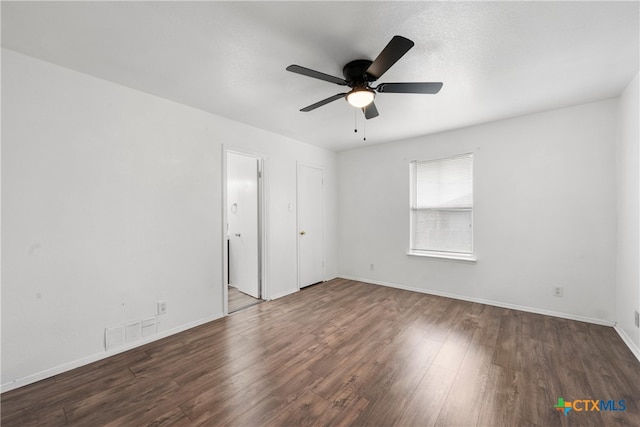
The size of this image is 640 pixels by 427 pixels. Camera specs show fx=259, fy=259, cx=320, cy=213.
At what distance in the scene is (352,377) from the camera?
2.11m

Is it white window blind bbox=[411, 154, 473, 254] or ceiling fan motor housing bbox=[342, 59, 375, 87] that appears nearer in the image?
ceiling fan motor housing bbox=[342, 59, 375, 87]

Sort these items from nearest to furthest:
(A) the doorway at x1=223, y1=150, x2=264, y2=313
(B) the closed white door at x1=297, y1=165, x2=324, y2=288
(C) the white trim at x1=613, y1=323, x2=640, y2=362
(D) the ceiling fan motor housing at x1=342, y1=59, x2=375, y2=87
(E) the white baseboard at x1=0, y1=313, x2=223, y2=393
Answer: (E) the white baseboard at x1=0, y1=313, x2=223, y2=393, (D) the ceiling fan motor housing at x1=342, y1=59, x2=375, y2=87, (C) the white trim at x1=613, y1=323, x2=640, y2=362, (A) the doorway at x1=223, y1=150, x2=264, y2=313, (B) the closed white door at x1=297, y1=165, x2=324, y2=288

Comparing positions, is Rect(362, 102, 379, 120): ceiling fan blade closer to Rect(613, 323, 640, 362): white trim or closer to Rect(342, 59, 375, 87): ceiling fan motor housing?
Rect(342, 59, 375, 87): ceiling fan motor housing

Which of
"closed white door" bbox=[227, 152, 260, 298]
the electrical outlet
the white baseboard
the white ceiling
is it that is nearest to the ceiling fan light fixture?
the white ceiling

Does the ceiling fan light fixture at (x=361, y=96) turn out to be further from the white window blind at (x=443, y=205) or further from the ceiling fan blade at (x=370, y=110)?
the white window blind at (x=443, y=205)

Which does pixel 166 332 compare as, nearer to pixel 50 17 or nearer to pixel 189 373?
pixel 189 373

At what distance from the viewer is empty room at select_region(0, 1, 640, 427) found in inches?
68.8

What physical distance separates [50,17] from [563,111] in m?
4.98

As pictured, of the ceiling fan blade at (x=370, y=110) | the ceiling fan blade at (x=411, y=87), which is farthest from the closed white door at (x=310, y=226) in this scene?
the ceiling fan blade at (x=411, y=87)

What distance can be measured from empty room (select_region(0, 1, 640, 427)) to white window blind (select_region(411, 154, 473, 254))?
0.15ft

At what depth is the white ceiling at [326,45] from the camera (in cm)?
162

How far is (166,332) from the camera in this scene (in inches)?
112

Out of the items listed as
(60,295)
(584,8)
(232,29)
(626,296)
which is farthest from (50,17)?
(626,296)

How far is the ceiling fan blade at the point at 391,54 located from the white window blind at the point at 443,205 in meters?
2.68
